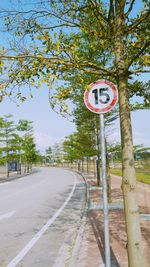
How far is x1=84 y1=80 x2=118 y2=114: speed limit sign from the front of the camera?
4164 mm

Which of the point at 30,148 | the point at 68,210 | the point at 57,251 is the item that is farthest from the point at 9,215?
the point at 30,148

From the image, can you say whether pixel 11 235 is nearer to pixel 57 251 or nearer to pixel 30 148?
pixel 57 251

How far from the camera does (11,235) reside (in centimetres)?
821

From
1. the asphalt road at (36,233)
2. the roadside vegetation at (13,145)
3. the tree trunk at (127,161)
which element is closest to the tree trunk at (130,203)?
the tree trunk at (127,161)

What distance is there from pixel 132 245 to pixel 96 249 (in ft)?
9.08

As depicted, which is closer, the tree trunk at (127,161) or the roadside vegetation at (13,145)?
the tree trunk at (127,161)

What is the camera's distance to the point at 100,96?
13.9ft

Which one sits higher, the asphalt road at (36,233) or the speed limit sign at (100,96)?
the speed limit sign at (100,96)

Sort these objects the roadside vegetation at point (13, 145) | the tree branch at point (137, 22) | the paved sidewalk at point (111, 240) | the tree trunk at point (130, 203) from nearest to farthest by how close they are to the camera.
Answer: the tree trunk at point (130, 203), the tree branch at point (137, 22), the paved sidewalk at point (111, 240), the roadside vegetation at point (13, 145)

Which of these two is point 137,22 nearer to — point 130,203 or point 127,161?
point 127,161

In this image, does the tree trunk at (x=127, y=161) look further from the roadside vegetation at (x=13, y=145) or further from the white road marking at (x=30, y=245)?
the roadside vegetation at (x=13, y=145)

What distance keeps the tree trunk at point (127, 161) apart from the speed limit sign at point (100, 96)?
0.52 ft

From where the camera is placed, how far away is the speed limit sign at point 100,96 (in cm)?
416

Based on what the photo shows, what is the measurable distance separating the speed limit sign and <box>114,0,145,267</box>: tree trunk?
0.16m
